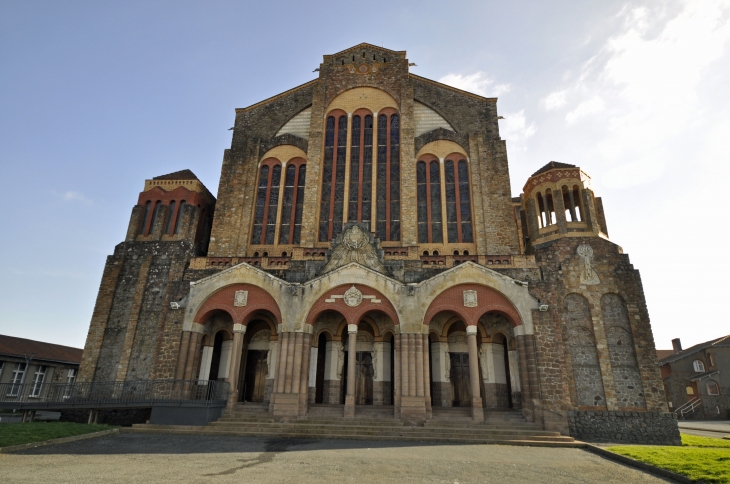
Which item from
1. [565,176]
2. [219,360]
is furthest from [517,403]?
[219,360]

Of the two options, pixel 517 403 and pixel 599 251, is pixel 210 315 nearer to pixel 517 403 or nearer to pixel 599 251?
pixel 517 403

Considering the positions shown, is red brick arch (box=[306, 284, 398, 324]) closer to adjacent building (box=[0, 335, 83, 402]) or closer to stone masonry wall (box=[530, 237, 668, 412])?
stone masonry wall (box=[530, 237, 668, 412])

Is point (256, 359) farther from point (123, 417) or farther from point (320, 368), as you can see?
point (123, 417)

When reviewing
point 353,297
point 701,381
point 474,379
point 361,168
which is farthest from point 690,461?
point 701,381

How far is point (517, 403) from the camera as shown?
63.3 ft

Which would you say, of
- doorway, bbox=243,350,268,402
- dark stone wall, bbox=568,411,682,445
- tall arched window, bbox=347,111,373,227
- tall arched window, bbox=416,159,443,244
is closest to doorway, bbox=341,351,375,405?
doorway, bbox=243,350,268,402

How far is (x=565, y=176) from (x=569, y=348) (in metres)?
10.1

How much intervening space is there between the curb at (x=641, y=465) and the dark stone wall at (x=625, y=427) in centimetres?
405

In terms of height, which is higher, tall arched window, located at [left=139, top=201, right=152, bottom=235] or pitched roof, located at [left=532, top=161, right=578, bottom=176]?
pitched roof, located at [left=532, top=161, right=578, bottom=176]

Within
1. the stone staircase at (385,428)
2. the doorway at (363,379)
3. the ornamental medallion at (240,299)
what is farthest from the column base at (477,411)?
the ornamental medallion at (240,299)

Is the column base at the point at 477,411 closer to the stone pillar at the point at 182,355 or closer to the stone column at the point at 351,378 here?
the stone column at the point at 351,378

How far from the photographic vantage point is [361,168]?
26891 mm

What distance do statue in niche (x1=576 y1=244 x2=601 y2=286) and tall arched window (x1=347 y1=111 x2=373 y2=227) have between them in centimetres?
1169

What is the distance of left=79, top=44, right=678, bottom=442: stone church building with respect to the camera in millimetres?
18578
